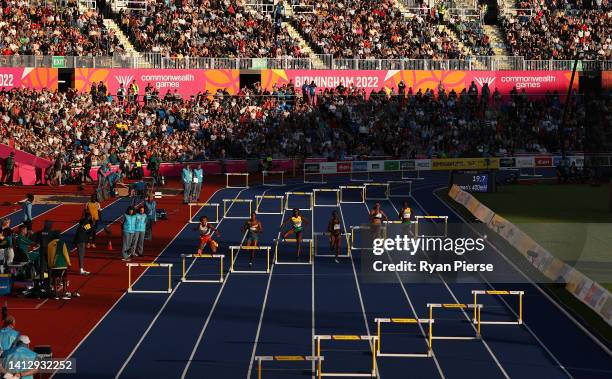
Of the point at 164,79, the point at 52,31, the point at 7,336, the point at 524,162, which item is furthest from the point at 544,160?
the point at 7,336

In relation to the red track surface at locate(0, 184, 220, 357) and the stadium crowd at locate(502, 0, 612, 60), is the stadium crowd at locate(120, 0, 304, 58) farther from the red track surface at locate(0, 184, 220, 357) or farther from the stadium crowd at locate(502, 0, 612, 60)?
the red track surface at locate(0, 184, 220, 357)

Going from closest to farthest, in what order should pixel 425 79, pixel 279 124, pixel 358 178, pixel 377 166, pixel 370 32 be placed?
pixel 358 178 → pixel 377 166 → pixel 279 124 → pixel 425 79 → pixel 370 32

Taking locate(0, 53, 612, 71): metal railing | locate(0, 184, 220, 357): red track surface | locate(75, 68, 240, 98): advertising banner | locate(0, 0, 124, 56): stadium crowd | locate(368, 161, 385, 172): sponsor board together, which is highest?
locate(0, 0, 124, 56): stadium crowd

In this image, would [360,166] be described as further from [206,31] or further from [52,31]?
[52,31]

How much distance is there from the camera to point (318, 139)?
62.1 metres

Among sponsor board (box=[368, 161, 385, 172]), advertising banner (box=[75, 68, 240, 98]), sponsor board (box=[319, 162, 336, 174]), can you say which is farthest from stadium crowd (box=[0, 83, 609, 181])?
sponsor board (box=[319, 162, 336, 174])

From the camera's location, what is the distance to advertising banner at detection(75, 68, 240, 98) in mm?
60812

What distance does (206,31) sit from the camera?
2566 inches

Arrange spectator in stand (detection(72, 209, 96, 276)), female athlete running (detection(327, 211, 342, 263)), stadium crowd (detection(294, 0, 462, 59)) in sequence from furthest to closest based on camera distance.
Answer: stadium crowd (detection(294, 0, 462, 59))
female athlete running (detection(327, 211, 342, 263))
spectator in stand (detection(72, 209, 96, 276))

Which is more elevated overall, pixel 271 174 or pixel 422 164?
pixel 422 164

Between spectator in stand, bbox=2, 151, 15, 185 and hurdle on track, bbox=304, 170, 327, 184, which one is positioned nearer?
spectator in stand, bbox=2, 151, 15, 185

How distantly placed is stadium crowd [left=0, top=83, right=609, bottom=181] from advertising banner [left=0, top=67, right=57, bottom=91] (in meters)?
1.84

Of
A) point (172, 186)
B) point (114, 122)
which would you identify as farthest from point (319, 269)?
point (114, 122)

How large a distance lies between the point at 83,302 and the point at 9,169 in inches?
1049
